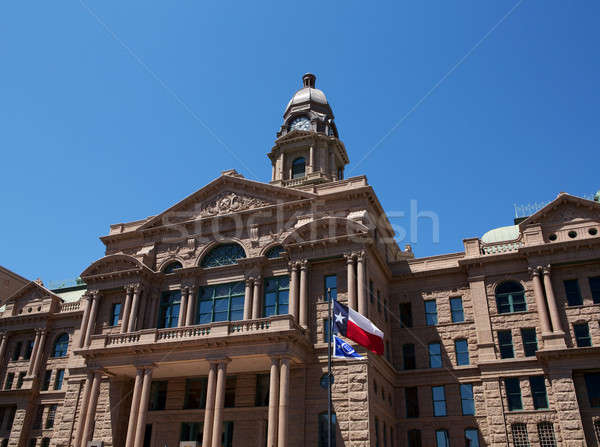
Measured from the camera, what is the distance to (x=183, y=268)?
43.4 metres

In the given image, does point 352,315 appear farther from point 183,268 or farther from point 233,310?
point 183,268

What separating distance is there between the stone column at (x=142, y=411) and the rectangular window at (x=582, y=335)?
28.5 meters

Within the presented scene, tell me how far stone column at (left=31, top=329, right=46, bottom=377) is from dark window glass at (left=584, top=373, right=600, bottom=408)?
4711cm

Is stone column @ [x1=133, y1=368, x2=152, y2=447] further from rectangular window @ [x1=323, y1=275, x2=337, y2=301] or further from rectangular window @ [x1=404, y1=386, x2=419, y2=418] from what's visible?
rectangular window @ [x1=404, y1=386, x2=419, y2=418]

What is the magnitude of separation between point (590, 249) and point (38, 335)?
49903 mm

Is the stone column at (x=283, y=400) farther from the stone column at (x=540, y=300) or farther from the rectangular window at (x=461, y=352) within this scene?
the stone column at (x=540, y=300)

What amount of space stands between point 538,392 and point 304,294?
16843mm

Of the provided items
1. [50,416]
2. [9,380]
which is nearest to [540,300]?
[50,416]

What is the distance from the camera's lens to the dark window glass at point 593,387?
34.4 meters

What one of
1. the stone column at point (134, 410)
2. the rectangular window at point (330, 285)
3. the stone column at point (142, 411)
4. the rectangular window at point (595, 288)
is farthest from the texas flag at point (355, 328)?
the rectangular window at point (595, 288)

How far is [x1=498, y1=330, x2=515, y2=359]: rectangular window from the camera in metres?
38.6

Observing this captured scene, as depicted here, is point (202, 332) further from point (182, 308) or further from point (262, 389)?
point (182, 308)

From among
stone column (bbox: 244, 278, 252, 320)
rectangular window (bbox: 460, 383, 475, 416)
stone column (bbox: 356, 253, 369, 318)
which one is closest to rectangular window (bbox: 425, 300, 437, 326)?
rectangular window (bbox: 460, 383, 475, 416)

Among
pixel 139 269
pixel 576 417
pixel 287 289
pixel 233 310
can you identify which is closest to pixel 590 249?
pixel 576 417
